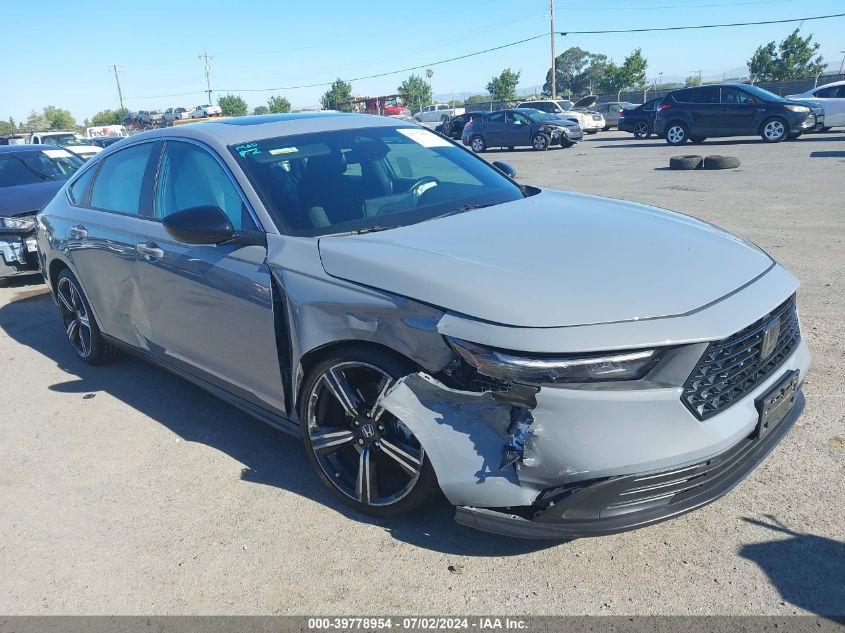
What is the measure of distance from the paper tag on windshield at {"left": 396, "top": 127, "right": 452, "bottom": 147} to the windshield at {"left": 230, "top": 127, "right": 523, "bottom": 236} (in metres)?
0.02

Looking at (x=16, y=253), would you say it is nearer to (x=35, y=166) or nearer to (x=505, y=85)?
(x=35, y=166)

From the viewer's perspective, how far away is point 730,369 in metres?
2.51

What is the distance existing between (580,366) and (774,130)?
1991cm

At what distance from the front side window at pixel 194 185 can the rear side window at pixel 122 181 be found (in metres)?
0.28

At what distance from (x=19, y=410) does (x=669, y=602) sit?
14.1 ft

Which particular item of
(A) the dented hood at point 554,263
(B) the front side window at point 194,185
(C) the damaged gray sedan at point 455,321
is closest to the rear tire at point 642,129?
(C) the damaged gray sedan at point 455,321

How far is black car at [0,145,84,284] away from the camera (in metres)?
8.06

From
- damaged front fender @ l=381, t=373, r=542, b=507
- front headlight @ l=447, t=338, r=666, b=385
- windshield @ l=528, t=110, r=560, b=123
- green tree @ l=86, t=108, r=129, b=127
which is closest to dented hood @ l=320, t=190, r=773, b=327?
front headlight @ l=447, t=338, r=666, b=385

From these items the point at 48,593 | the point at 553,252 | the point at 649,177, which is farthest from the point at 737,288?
the point at 649,177

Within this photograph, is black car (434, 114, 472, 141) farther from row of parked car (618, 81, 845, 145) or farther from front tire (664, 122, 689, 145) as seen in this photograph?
row of parked car (618, 81, 845, 145)

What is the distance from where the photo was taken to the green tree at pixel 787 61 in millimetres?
53750

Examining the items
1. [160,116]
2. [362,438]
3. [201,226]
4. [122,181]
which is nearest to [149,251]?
[122,181]

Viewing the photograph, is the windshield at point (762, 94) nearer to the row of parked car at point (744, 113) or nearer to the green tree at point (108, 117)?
the row of parked car at point (744, 113)

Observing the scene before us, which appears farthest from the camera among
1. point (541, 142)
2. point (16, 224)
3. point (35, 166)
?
point (541, 142)
